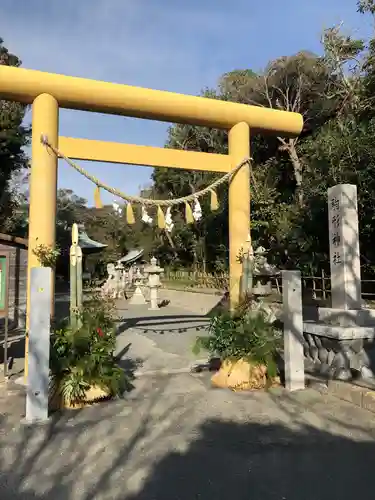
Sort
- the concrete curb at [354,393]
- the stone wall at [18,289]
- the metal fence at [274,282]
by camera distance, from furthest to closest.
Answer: the metal fence at [274,282]
the stone wall at [18,289]
the concrete curb at [354,393]

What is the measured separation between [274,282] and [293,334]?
1190 centimetres

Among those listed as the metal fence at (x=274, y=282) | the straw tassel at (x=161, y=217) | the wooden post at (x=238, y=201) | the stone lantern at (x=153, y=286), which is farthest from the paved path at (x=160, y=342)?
the stone lantern at (x=153, y=286)

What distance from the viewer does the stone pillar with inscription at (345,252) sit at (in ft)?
19.4

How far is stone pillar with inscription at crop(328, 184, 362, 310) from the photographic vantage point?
5910mm

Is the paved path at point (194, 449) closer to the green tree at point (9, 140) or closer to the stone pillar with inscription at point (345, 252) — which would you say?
the stone pillar with inscription at point (345, 252)

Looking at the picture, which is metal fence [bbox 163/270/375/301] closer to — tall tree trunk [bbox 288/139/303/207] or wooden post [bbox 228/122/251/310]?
wooden post [bbox 228/122/251/310]

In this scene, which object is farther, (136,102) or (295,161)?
(295,161)

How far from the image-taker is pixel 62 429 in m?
4.03

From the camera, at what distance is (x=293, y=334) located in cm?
526

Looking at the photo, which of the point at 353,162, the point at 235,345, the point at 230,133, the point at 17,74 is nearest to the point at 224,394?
the point at 235,345

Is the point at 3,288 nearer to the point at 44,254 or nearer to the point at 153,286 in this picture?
the point at 44,254

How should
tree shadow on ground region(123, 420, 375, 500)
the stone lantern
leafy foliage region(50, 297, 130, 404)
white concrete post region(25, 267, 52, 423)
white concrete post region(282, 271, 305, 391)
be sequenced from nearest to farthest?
tree shadow on ground region(123, 420, 375, 500), white concrete post region(25, 267, 52, 423), leafy foliage region(50, 297, 130, 404), white concrete post region(282, 271, 305, 391), the stone lantern

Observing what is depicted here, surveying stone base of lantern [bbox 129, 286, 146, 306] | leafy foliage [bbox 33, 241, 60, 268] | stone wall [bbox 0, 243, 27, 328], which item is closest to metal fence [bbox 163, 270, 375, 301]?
stone base of lantern [bbox 129, 286, 146, 306]

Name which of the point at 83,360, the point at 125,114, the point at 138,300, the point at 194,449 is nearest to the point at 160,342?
the point at 83,360
